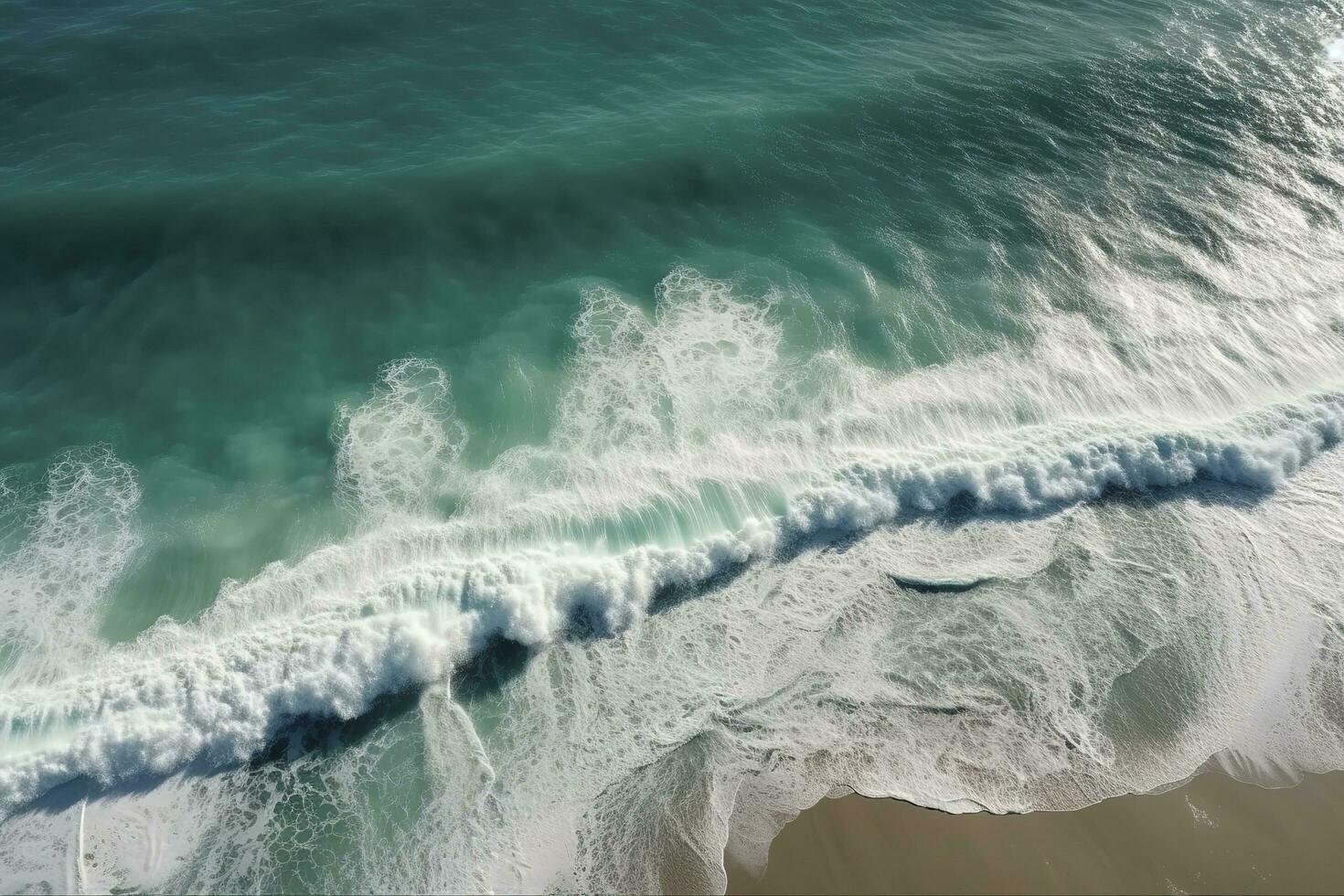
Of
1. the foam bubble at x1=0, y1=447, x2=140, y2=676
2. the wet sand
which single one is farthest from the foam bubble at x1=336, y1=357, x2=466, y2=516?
the wet sand

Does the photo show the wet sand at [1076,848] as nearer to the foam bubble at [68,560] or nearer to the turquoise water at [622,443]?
the turquoise water at [622,443]

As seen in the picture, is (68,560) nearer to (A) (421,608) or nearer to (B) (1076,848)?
(A) (421,608)

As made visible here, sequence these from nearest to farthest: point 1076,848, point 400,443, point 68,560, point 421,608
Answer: point 1076,848, point 421,608, point 68,560, point 400,443

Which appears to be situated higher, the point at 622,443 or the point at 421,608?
the point at 622,443

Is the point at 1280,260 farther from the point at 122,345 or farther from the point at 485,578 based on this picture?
the point at 122,345

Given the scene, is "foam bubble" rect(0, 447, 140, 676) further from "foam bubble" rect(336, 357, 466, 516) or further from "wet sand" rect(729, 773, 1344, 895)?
"wet sand" rect(729, 773, 1344, 895)

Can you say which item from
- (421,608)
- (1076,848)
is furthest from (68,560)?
(1076,848)
